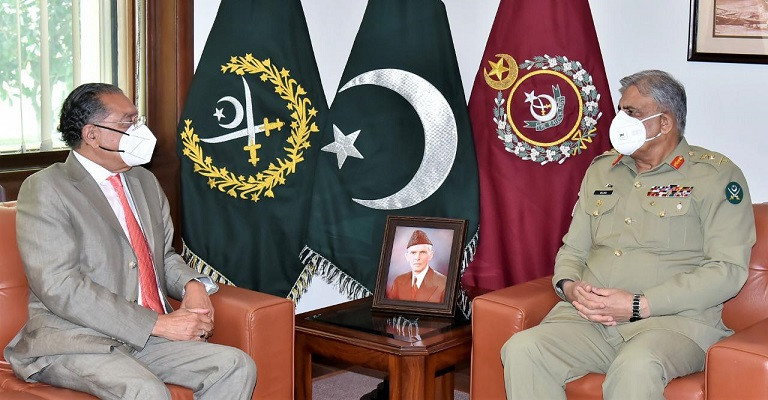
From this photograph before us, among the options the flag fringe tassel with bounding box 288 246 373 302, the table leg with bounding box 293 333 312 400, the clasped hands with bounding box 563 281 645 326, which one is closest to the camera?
the clasped hands with bounding box 563 281 645 326

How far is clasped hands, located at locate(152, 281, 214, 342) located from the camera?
2754 mm

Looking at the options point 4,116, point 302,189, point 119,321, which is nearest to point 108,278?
point 119,321

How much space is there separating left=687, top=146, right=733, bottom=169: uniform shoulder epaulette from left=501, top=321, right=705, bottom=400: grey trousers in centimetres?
55

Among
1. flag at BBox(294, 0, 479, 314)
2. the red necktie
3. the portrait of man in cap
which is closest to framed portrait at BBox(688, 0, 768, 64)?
flag at BBox(294, 0, 479, 314)

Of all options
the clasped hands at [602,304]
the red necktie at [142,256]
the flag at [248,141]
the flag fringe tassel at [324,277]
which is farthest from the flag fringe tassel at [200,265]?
the clasped hands at [602,304]

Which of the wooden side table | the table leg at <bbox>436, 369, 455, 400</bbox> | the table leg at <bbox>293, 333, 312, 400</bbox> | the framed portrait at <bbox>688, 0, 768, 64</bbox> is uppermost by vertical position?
the framed portrait at <bbox>688, 0, 768, 64</bbox>

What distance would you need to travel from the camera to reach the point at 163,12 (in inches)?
145

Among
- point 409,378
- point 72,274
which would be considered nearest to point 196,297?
point 72,274

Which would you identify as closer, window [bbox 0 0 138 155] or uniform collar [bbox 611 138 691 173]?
uniform collar [bbox 611 138 691 173]

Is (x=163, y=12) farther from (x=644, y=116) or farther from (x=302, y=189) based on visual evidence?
(x=644, y=116)

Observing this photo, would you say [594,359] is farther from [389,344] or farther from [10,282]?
[10,282]

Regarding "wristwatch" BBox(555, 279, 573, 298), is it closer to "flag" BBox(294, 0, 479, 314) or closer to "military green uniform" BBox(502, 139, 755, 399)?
"military green uniform" BBox(502, 139, 755, 399)

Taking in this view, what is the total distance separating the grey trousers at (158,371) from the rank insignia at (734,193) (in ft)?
4.90

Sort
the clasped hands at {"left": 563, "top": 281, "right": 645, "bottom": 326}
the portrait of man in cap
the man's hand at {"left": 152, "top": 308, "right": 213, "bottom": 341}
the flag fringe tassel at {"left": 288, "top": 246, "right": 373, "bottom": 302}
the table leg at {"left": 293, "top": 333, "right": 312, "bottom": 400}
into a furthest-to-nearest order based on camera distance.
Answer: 1. the flag fringe tassel at {"left": 288, "top": 246, "right": 373, "bottom": 302}
2. the portrait of man in cap
3. the table leg at {"left": 293, "top": 333, "right": 312, "bottom": 400}
4. the clasped hands at {"left": 563, "top": 281, "right": 645, "bottom": 326}
5. the man's hand at {"left": 152, "top": 308, "right": 213, "bottom": 341}
